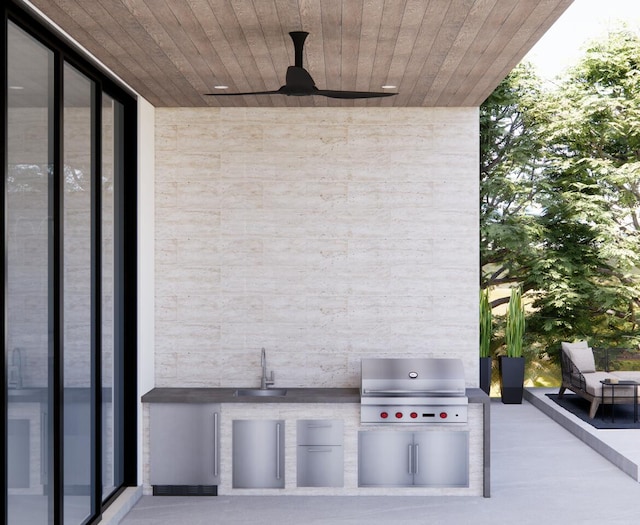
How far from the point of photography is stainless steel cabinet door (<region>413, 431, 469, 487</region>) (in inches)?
216

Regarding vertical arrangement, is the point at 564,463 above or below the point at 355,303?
below

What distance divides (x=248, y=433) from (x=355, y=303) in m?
1.29

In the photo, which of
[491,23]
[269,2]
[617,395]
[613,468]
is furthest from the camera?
[617,395]

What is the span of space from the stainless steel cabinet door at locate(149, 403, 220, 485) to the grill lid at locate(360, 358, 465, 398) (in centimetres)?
113

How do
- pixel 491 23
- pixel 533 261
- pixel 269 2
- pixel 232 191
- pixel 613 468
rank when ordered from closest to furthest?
1. pixel 269 2
2. pixel 491 23
3. pixel 232 191
4. pixel 613 468
5. pixel 533 261

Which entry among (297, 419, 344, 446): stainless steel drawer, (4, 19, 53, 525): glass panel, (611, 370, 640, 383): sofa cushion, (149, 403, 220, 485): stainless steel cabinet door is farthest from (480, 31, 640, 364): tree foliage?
(4, 19, 53, 525): glass panel

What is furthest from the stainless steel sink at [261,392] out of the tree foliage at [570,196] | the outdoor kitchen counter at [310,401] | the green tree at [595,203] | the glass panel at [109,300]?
the green tree at [595,203]

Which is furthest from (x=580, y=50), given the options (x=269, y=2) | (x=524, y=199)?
(x=269, y=2)

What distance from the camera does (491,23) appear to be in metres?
3.97

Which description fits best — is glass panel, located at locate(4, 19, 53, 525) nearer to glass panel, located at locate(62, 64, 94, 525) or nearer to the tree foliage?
glass panel, located at locate(62, 64, 94, 525)

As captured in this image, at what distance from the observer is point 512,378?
30.7ft

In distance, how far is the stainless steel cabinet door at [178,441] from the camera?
5.52 meters

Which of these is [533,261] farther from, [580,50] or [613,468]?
[613,468]

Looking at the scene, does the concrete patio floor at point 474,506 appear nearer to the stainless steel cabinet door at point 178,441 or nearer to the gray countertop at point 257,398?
the stainless steel cabinet door at point 178,441
